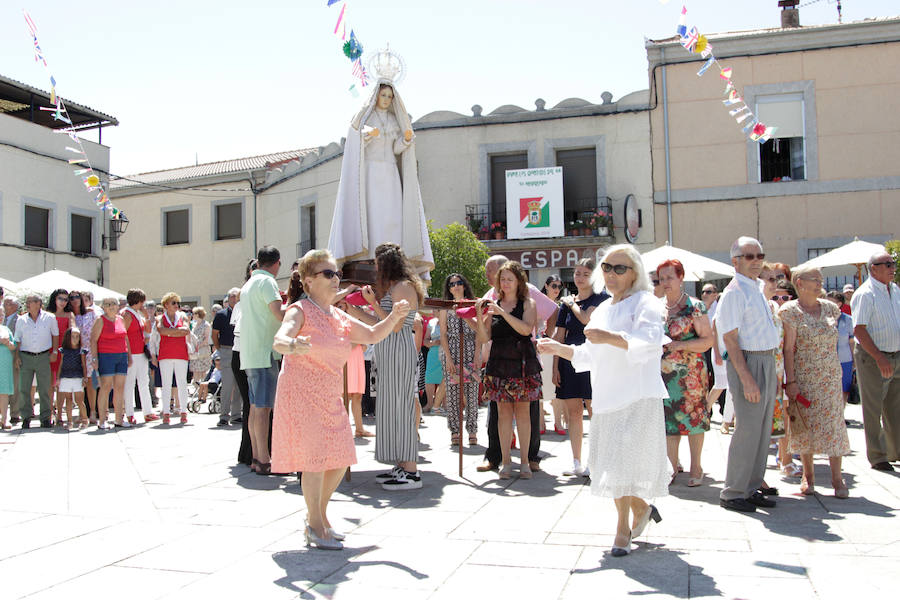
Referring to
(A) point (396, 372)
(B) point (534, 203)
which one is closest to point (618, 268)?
(A) point (396, 372)

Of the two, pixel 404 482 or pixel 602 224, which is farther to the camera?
pixel 602 224

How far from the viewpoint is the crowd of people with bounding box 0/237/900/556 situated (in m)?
4.12

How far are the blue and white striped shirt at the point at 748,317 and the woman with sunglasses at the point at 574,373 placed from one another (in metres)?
1.38

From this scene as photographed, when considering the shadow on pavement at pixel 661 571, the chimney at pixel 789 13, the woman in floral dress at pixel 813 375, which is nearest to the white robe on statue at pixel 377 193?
the woman in floral dress at pixel 813 375

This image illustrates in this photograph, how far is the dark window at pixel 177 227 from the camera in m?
31.4

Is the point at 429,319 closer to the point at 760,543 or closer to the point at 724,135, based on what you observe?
the point at 760,543

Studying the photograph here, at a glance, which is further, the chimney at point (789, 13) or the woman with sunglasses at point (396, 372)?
the chimney at point (789, 13)

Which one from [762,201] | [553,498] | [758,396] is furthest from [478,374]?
[762,201]

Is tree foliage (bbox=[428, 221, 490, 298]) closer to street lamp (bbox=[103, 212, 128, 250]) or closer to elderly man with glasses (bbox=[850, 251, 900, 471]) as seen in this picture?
elderly man with glasses (bbox=[850, 251, 900, 471])

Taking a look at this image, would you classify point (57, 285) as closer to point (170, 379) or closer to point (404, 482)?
point (170, 379)

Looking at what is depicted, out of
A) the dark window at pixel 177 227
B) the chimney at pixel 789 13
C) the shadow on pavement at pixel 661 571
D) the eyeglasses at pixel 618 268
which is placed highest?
the chimney at pixel 789 13

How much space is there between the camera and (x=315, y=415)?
4.21 metres

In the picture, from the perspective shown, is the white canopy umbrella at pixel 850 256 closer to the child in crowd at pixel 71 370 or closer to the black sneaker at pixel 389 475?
the black sneaker at pixel 389 475

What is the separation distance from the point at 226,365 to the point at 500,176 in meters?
13.9
